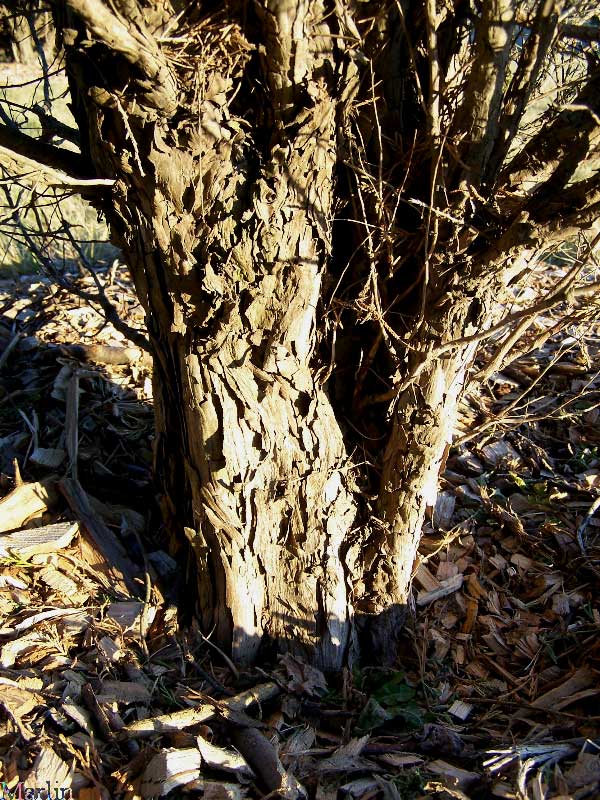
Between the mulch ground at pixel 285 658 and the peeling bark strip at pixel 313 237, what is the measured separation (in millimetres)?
311

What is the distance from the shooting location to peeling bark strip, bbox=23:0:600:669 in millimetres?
1843

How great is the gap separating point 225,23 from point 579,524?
9.11 ft

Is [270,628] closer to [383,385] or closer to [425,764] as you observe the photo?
[425,764]

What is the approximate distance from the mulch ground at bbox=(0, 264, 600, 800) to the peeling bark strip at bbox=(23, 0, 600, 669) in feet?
1.02

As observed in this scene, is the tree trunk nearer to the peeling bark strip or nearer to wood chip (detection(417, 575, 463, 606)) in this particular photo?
the peeling bark strip

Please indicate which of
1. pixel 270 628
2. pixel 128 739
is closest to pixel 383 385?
pixel 270 628

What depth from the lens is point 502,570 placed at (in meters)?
3.24

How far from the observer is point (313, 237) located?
2137 mm

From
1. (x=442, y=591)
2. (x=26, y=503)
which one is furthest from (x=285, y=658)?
(x=26, y=503)

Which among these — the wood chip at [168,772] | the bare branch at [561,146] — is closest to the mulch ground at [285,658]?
the wood chip at [168,772]

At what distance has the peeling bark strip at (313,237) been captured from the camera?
184 cm

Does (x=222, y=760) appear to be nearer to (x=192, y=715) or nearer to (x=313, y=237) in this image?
(x=192, y=715)

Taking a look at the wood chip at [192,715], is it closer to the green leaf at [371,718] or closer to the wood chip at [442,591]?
the green leaf at [371,718]

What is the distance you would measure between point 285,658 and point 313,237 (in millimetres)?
1697
